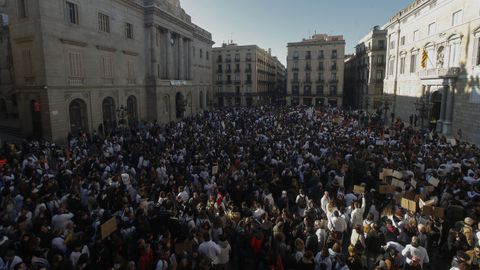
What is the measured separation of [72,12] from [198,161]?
19522 millimetres

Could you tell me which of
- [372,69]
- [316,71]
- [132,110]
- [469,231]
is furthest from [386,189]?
[316,71]

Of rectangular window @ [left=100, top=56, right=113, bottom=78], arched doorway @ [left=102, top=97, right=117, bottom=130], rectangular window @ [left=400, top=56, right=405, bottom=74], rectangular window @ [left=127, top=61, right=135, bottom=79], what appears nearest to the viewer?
rectangular window @ [left=100, top=56, right=113, bottom=78]

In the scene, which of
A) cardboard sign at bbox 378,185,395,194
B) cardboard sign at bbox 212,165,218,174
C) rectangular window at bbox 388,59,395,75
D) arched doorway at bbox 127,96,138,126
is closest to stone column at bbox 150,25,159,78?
arched doorway at bbox 127,96,138,126

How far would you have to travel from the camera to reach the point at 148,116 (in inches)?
1412

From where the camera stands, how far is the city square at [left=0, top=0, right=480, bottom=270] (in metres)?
6.94

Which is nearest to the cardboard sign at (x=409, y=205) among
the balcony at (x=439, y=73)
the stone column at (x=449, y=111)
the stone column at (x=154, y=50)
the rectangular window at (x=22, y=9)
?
the balcony at (x=439, y=73)

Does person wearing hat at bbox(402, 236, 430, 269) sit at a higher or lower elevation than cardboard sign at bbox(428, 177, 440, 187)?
lower

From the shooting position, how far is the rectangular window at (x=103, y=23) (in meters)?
27.7

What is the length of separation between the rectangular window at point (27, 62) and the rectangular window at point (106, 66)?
6020mm

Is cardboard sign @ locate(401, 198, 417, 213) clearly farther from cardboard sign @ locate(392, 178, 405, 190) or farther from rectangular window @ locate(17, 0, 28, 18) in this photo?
rectangular window @ locate(17, 0, 28, 18)

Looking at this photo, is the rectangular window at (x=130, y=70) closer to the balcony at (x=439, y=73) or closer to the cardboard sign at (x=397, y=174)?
the cardboard sign at (x=397, y=174)

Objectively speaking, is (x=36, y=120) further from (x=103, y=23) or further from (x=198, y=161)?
(x=198, y=161)

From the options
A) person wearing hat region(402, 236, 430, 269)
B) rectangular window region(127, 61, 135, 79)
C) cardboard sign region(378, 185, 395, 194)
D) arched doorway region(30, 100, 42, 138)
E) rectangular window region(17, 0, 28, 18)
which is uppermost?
rectangular window region(17, 0, 28, 18)

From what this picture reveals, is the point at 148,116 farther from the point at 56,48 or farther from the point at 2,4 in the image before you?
the point at 2,4
